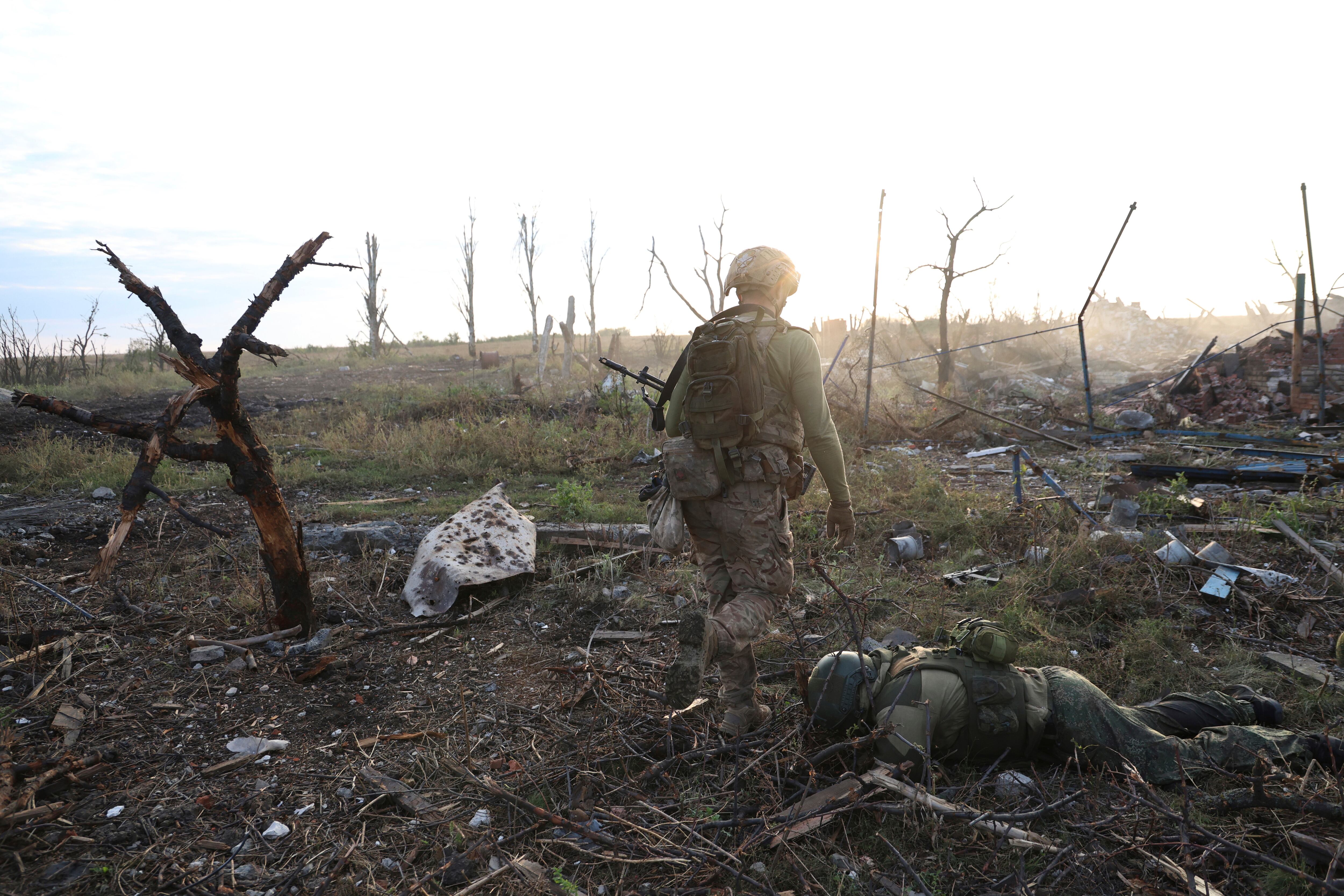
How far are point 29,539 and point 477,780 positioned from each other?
16.1ft

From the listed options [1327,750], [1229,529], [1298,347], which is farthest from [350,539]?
[1298,347]

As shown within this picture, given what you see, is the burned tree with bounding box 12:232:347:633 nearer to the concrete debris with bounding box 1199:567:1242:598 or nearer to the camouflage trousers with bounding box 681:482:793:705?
the camouflage trousers with bounding box 681:482:793:705

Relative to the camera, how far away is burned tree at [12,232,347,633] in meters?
2.82

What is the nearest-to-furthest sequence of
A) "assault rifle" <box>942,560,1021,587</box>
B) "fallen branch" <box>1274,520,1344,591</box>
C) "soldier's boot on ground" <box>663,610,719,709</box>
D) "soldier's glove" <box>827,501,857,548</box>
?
"soldier's glove" <box>827,501,857,548</box> → "soldier's boot on ground" <box>663,610,719,709</box> → "fallen branch" <box>1274,520,1344,591</box> → "assault rifle" <box>942,560,1021,587</box>

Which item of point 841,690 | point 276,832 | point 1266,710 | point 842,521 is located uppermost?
point 842,521

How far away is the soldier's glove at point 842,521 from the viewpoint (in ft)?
8.73

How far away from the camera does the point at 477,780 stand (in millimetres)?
2438

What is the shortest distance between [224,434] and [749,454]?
2531 mm

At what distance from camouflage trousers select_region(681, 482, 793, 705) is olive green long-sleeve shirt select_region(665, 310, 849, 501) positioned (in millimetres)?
221

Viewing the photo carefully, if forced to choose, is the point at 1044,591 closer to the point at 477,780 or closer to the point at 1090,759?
the point at 1090,759

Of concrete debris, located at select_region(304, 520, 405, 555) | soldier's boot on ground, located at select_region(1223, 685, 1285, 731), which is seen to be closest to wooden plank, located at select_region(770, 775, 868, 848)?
soldier's boot on ground, located at select_region(1223, 685, 1285, 731)

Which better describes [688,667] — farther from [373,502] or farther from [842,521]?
[373,502]

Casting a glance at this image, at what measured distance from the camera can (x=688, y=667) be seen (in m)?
3.03

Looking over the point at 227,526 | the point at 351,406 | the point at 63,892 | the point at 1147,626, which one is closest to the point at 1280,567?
the point at 1147,626
